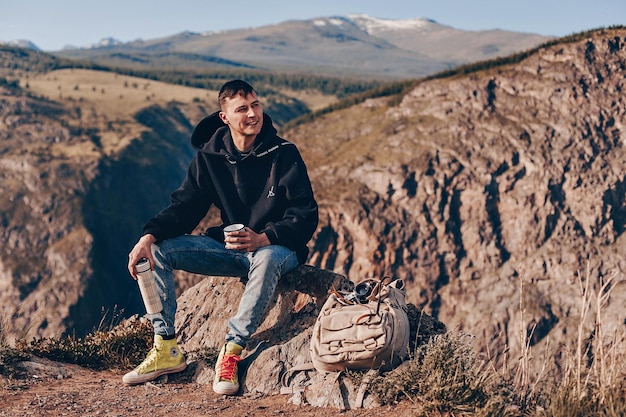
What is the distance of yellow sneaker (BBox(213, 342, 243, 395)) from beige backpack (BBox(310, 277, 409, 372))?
104 centimetres

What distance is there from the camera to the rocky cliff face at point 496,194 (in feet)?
285

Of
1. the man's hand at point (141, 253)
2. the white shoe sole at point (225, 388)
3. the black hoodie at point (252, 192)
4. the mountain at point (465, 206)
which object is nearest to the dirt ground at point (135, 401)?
the white shoe sole at point (225, 388)

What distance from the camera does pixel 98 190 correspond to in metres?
123

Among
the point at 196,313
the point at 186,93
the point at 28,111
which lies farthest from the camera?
the point at 186,93

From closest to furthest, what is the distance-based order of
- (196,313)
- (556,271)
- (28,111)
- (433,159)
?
1. (196,313)
2. (556,271)
3. (433,159)
4. (28,111)

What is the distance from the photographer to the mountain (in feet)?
285

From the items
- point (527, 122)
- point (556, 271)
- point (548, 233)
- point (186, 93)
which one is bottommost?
point (556, 271)

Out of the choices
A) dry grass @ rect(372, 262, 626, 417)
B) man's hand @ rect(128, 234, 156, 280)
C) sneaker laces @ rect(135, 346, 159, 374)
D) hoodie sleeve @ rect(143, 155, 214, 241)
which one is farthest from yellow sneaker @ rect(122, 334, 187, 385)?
dry grass @ rect(372, 262, 626, 417)

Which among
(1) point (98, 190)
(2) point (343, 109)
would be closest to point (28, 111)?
(1) point (98, 190)

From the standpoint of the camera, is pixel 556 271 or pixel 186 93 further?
pixel 186 93

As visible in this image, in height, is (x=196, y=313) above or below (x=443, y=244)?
above

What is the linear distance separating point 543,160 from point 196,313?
90.7m

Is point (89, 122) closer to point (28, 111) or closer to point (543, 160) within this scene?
point (28, 111)

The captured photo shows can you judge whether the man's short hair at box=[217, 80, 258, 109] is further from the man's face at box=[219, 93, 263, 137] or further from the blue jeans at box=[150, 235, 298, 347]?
the blue jeans at box=[150, 235, 298, 347]
